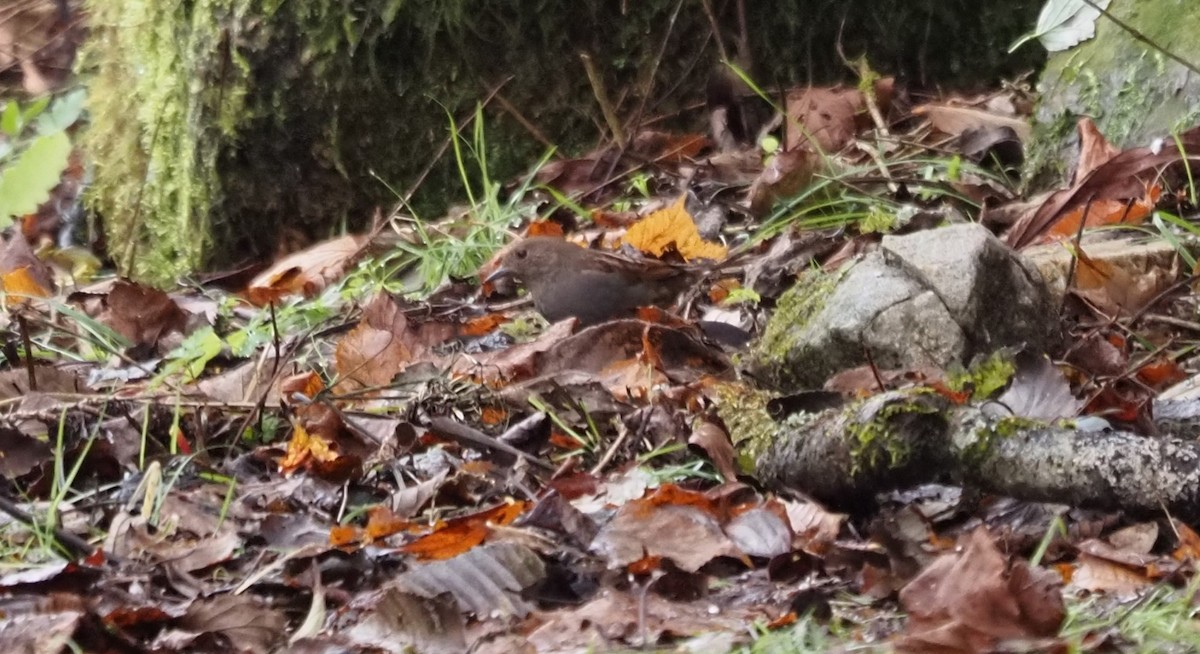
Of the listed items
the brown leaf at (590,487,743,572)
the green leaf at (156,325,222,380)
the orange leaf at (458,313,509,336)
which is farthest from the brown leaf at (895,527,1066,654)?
the orange leaf at (458,313,509,336)

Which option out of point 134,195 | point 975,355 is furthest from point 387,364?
point 134,195

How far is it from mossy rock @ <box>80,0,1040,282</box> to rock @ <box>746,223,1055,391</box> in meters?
2.25

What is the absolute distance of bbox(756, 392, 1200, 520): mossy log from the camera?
1.96m

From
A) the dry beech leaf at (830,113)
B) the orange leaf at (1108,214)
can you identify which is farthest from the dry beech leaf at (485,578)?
the dry beech leaf at (830,113)

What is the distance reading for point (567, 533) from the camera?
7.41 feet

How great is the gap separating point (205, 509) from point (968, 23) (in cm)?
350

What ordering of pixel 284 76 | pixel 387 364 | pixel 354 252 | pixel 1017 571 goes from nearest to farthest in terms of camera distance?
pixel 1017 571 < pixel 387 364 < pixel 354 252 < pixel 284 76

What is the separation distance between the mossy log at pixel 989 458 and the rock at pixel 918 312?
57 cm

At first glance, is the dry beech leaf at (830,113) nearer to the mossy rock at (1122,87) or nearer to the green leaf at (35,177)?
the mossy rock at (1122,87)

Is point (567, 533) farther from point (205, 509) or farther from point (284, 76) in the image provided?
point (284, 76)

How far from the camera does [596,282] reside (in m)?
3.67

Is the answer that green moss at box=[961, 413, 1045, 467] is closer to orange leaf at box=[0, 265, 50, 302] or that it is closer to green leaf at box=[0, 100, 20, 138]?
green leaf at box=[0, 100, 20, 138]

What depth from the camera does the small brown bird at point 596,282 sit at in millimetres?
3625

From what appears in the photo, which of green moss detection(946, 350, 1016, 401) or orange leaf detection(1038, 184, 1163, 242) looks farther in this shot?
orange leaf detection(1038, 184, 1163, 242)
